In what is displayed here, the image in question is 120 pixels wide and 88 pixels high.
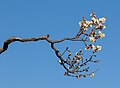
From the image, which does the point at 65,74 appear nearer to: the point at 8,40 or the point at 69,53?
the point at 69,53

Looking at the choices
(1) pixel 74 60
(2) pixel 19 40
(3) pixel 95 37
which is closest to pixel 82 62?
(1) pixel 74 60

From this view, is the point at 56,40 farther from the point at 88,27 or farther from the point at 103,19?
the point at 103,19

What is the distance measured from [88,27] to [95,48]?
1177 millimetres

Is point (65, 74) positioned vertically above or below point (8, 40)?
below

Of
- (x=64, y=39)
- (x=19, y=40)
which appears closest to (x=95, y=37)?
(x=64, y=39)

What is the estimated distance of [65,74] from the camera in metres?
13.1

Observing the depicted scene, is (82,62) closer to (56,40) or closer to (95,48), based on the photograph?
(95,48)

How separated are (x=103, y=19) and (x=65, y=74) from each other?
129 inches

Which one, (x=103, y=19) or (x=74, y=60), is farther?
(x=74, y=60)

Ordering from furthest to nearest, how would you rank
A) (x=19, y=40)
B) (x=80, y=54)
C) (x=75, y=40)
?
(x=80, y=54)
(x=19, y=40)
(x=75, y=40)

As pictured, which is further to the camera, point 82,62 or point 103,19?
point 82,62

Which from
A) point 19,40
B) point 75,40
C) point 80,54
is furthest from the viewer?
point 80,54

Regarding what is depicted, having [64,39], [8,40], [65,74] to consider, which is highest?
[8,40]

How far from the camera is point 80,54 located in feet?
44.9
